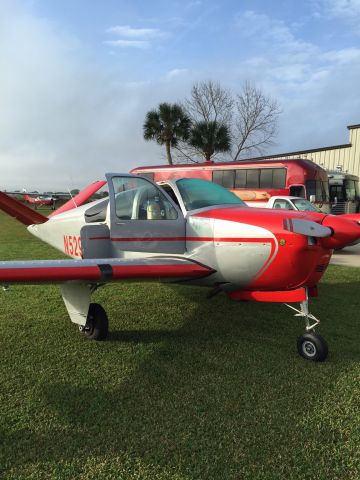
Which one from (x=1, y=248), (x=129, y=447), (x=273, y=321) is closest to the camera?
(x=129, y=447)

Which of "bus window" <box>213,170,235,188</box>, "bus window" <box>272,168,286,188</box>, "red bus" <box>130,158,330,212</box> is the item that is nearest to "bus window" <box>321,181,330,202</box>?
"red bus" <box>130,158,330,212</box>

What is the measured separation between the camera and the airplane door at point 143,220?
4121 millimetres

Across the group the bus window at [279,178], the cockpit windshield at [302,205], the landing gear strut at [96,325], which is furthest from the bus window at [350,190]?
the landing gear strut at [96,325]

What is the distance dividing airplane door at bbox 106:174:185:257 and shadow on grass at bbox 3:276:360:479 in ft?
3.26

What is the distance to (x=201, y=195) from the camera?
4.36 metres

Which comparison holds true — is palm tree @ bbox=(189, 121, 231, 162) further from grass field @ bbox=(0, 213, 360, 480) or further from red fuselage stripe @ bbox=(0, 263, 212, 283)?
red fuselage stripe @ bbox=(0, 263, 212, 283)

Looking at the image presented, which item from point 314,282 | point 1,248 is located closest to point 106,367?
point 314,282

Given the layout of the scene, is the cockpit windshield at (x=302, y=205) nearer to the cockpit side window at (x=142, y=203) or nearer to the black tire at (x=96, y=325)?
the cockpit side window at (x=142, y=203)

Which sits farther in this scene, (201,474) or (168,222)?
(168,222)

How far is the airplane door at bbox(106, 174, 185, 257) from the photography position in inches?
162

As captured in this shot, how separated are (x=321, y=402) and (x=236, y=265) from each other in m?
1.40

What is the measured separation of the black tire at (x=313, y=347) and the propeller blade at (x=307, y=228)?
0.99 metres

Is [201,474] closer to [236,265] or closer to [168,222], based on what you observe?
[236,265]

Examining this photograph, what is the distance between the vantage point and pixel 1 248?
11.3 metres
